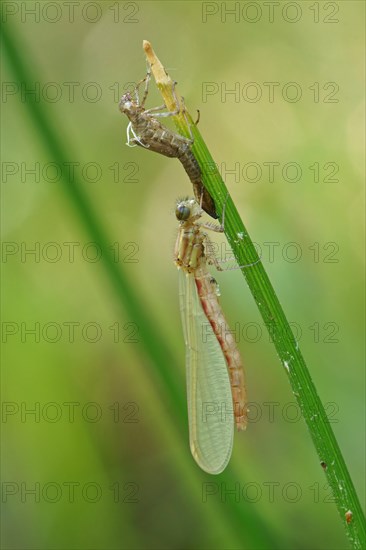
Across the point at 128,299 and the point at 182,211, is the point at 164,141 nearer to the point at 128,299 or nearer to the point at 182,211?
the point at 182,211

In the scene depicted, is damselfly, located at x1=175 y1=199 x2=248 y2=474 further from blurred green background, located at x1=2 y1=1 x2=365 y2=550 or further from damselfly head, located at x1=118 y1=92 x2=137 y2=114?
damselfly head, located at x1=118 y1=92 x2=137 y2=114

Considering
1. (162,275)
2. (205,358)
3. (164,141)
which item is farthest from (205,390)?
(162,275)

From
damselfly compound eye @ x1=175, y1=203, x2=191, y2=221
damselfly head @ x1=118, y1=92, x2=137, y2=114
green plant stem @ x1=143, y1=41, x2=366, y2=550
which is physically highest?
damselfly head @ x1=118, y1=92, x2=137, y2=114

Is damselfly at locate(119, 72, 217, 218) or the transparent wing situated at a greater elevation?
damselfly at locate(119, 72, 217, 218)

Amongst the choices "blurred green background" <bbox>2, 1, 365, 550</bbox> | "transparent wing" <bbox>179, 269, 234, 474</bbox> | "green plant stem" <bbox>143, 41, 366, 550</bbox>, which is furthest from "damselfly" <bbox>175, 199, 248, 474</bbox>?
"green plant stem" <bbox>143, 41, 366, 550</bbox>

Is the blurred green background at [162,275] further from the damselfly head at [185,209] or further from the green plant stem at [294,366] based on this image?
the green plant stem at [294,366]

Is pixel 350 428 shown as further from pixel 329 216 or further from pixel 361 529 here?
pixel 361 529

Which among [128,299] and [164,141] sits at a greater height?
[164,141]
